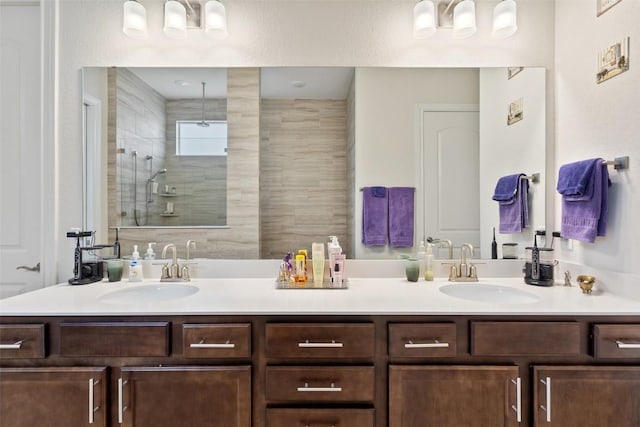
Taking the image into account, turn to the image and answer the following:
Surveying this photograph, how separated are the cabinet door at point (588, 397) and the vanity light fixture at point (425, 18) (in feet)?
5.51

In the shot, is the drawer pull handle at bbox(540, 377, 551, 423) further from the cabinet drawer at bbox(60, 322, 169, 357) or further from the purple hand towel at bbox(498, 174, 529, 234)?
the cabinet drawer at bbox(60, 322, 169, 357)

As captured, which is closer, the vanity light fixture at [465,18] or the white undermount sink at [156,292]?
the white undermount sink at [156,292]

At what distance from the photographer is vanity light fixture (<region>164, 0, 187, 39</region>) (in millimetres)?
1754

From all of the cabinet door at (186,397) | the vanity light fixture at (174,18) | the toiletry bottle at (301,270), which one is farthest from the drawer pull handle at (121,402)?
the vanity light fixture at (174,18)

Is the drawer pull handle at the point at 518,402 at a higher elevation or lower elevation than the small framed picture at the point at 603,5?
lower

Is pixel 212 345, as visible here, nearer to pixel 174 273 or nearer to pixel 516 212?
pixel 174 273

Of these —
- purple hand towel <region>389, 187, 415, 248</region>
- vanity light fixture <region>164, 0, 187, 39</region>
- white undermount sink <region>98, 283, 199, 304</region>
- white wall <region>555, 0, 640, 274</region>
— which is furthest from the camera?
purple hand towel <region>389, 187, 415, 248</region>

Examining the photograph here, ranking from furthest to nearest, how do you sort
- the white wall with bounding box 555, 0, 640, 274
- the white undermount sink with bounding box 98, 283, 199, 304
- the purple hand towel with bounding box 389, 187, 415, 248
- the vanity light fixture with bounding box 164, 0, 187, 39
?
the purple hand towel with bounding box 389, 187, 415, 248 → the vanity light fixture with bounding box 164, 0, 187, 39 → the white undermount sink with bounding box 98, 283, 199, 304 → the white wall with bounding box 555, 0, 640, 274

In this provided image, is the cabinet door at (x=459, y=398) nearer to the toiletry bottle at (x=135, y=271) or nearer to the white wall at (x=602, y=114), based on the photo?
the white wall at (x=602, y=114)

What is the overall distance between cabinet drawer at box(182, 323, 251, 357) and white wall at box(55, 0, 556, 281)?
113 cm

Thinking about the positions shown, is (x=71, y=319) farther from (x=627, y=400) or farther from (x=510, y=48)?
(x=510, y=48)

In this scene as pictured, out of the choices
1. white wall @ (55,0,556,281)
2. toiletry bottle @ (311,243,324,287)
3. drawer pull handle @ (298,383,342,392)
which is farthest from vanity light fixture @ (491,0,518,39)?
drawer pull handle @ (298,383,342,392)

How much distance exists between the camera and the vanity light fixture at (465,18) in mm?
1768

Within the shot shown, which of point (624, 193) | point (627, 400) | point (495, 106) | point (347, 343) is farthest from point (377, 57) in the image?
point (627, 400)
